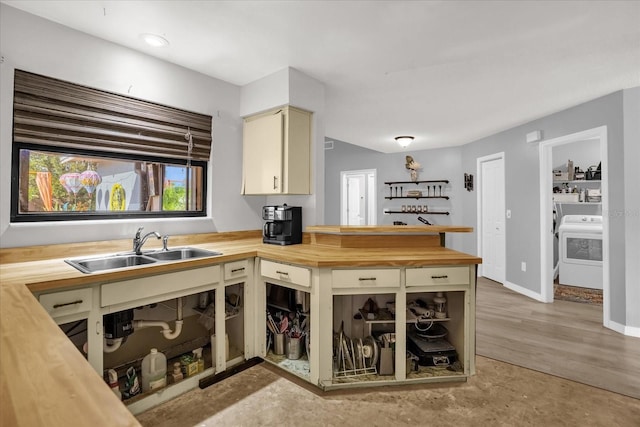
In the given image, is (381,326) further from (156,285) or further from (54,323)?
(54,323)

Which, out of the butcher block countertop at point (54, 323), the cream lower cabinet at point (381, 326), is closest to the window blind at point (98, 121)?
the butcher block countertop at point (54, 323)

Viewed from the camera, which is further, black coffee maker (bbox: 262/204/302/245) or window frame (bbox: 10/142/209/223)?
black coffee maker (bbox: 262/204/302/245)

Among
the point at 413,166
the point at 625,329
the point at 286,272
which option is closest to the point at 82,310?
the point at 286,272

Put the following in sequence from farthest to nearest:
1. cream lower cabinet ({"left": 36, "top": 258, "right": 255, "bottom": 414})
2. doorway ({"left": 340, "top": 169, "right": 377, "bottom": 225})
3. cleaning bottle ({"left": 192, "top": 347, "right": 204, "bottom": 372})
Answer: doorway ({"left": 340, "top": 169, "right": 377, "bottom": 225}), cleaning bottle ({"left": 192, "top": 347, "right": 204, "bottom": 372}), cream lower cabinet ({"left": 36, "top": 258, "right": 255, "bottom": 414})

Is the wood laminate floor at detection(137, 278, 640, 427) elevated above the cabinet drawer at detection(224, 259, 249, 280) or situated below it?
below

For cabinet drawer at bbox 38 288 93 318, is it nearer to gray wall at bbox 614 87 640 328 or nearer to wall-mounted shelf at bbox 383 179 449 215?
gray wall at bbox 614 87 640 328

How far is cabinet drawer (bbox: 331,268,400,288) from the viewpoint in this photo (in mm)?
2068

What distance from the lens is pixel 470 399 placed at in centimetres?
201

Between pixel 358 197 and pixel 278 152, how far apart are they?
4465mm

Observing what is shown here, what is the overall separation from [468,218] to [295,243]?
4012 millimetres

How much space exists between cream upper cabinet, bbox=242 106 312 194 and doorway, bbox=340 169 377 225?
4067 millimetres

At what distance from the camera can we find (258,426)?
176 centimetres

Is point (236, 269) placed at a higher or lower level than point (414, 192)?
lower

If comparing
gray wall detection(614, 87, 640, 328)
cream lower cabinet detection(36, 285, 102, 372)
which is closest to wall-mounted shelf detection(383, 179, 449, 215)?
gray wall detection(614, 87, 640, 328)
